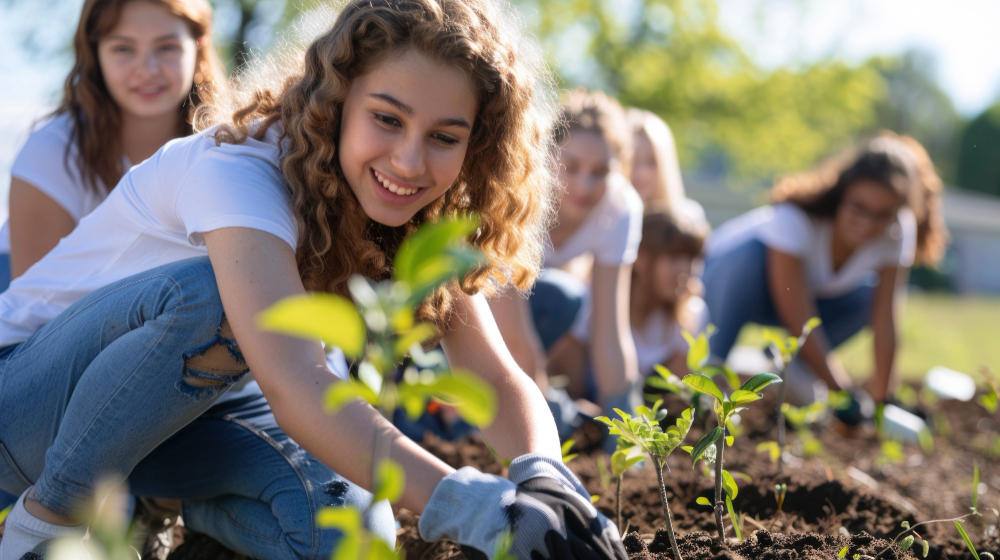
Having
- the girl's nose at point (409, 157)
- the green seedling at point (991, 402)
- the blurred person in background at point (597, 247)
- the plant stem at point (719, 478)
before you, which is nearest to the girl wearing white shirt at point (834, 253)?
the green seedling at point (991, 402)

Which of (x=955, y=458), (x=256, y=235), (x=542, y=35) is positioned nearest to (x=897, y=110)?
(x=542, y=35)

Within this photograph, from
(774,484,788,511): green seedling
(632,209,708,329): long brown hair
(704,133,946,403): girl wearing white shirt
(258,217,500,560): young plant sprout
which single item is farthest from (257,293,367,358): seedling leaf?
(704,133,946,403): girl wearing white shirt

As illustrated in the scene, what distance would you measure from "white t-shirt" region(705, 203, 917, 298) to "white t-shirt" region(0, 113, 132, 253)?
314cm

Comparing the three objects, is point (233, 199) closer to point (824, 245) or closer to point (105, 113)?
point (105, 113)

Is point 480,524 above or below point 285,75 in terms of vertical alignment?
below

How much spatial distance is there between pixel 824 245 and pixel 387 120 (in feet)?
10.5

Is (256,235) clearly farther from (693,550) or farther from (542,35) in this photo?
(542,35)

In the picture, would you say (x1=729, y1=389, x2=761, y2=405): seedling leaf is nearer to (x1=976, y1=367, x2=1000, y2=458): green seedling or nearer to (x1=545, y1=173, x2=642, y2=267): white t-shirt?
(x1=976, y1=367, x2=1000, y2=458): green seedling

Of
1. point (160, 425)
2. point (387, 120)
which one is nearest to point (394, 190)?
→ point (387, 120)

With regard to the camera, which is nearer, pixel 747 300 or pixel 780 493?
pixel 780 493

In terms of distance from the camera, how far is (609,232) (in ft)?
10.7

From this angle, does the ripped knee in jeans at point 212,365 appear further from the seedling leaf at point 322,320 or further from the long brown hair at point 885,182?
the long brown hair at point 885,182

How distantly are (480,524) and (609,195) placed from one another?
2395 millimetres

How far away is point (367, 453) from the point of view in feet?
3.74
